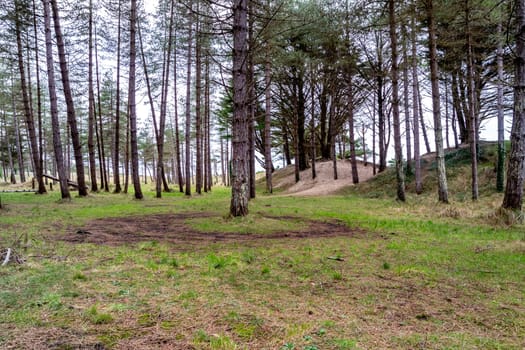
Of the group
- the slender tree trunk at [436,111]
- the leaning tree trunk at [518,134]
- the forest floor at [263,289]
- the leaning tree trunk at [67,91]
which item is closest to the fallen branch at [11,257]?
the forest floor at [263,289]

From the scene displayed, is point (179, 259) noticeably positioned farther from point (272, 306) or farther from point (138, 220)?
point (138, 220)

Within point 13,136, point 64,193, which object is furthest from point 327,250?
point 13,136

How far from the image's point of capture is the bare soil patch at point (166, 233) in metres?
5.18

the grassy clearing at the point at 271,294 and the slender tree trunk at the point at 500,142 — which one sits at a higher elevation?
the slender tree trunk at the point at 500,142

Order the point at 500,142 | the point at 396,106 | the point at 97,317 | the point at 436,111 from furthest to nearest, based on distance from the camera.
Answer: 1. the point at 396,106
2. the point at 500,142
3. the point at 436,111
4. the point at 97,317

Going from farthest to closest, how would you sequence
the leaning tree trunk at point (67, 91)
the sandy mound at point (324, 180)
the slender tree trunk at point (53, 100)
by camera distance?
the sandy mound at point (324, 180) < the leaning tree trunk at point (67, 91) < the slender tree trunk at point (53, 100)

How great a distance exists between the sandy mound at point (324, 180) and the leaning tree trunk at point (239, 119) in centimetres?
1047

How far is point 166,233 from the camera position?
5.81 meters

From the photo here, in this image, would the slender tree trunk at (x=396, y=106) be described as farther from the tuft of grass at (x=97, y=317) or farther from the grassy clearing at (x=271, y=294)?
the tuft of grass at (x=97, y=317)

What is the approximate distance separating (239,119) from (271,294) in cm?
469

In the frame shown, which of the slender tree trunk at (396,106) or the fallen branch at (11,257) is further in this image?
the slender tree trunk at (396,106)

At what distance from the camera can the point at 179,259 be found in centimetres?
401

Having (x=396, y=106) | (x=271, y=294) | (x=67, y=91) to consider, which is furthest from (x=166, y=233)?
(x=67, y=91)

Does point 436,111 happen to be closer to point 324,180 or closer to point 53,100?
point 324,180
